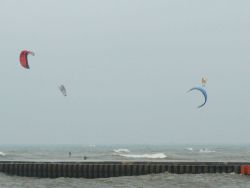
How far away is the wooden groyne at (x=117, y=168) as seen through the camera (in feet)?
108

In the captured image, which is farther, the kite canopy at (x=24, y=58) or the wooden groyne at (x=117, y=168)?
the kite canopy at (x=24, y=58)

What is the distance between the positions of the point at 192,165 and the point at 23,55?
38.2 feet

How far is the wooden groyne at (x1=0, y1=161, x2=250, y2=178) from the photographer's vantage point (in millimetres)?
33062

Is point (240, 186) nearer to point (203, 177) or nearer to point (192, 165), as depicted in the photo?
point (203, 177)

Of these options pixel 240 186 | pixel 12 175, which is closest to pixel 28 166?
pixel 12 175

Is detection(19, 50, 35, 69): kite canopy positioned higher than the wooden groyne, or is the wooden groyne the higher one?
detection(19, 50, 35, 69): kite canopy

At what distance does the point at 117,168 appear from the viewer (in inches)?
1329

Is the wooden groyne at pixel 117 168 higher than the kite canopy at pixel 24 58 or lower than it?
lower

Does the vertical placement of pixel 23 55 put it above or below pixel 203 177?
above

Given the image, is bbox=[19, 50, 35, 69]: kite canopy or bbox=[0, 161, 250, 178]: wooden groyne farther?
bbox=[19, 50, 35, 69]: kite canopy

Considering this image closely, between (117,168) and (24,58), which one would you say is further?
(24,58)

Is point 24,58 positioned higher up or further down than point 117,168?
higher up

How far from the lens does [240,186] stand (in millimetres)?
27641

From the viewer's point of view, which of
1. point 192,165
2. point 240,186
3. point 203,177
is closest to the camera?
point 240,186
